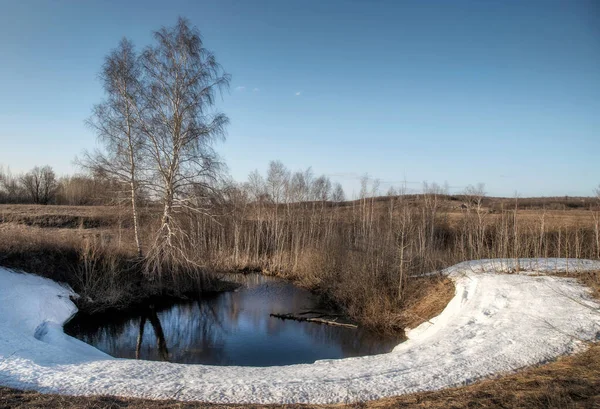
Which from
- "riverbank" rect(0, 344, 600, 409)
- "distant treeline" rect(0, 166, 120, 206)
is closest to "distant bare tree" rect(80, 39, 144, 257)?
"riverbank" rect(0, 344, 600, 409)

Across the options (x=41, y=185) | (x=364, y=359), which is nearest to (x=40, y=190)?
(x=41, y=185)

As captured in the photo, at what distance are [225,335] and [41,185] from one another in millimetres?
46449

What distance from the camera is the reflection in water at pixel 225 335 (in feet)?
39.9

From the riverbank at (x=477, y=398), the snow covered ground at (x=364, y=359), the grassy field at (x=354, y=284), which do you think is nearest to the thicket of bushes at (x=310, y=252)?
the grassy field at (x=354, y=284)

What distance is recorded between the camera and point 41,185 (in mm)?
49938

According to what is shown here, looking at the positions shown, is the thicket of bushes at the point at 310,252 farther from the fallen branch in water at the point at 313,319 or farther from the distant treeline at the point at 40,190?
the distant treeline at the point at 40,190

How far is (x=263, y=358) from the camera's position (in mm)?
11781

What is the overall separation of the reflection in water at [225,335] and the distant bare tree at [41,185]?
38864mm

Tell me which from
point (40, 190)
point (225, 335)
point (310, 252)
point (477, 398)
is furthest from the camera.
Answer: point (40, 190)

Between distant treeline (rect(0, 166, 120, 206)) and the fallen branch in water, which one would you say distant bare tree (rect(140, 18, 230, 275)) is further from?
distant treeline (rect(0, 166, 120, 206))

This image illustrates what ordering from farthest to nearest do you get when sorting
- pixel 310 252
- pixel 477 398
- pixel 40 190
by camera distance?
pixel 40 190 → pixel 310 252 → pixel 477 398

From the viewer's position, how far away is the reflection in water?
39.9 ft

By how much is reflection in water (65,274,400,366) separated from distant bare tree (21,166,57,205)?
38864mm

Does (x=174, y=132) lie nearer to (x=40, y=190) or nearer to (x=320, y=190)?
(x=320, y=190)
